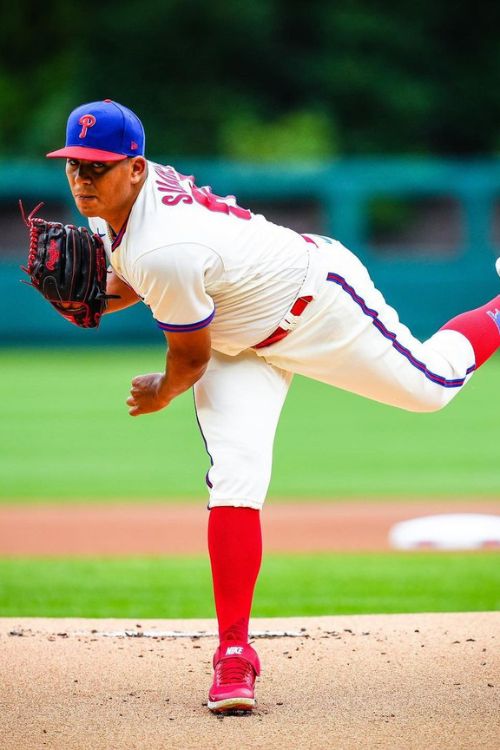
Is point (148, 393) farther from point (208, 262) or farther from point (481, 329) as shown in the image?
point (481, 329)

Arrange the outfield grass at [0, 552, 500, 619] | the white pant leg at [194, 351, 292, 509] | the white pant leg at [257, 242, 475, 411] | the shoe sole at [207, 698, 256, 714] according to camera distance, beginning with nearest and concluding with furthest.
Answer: the shoe sole at [207, 698, 256, 714], the white pant leg at [194, 351, 292, 509], the white pant leg at [257, 242, 475, 411], the outfield grass at [0, 552, 500, 619]

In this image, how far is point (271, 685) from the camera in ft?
11.6

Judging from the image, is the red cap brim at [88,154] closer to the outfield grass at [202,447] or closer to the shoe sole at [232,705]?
the shoe sole at [232,705]

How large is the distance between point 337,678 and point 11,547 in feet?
11.3

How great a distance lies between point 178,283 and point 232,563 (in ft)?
2.68

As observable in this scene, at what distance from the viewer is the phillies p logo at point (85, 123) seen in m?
3.14

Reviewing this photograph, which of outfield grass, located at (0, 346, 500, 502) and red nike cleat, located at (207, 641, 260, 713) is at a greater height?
outfield grass, located at (0, 346, 500, 502)

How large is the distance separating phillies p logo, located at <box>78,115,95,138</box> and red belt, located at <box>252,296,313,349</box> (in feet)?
2.49

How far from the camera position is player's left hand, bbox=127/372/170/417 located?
133 inches

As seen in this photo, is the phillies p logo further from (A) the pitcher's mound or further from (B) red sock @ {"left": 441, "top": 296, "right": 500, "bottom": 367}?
(A) the pitcher's mound

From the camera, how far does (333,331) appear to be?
344 centimetres

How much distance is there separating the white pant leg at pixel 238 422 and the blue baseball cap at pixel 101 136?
68cm

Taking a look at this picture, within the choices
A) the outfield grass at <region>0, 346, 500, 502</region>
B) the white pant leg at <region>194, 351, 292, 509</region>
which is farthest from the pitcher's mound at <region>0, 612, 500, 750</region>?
the outfield grass at <region>0, 346, 500, 502</region>

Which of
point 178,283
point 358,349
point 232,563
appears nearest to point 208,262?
point 178,283
